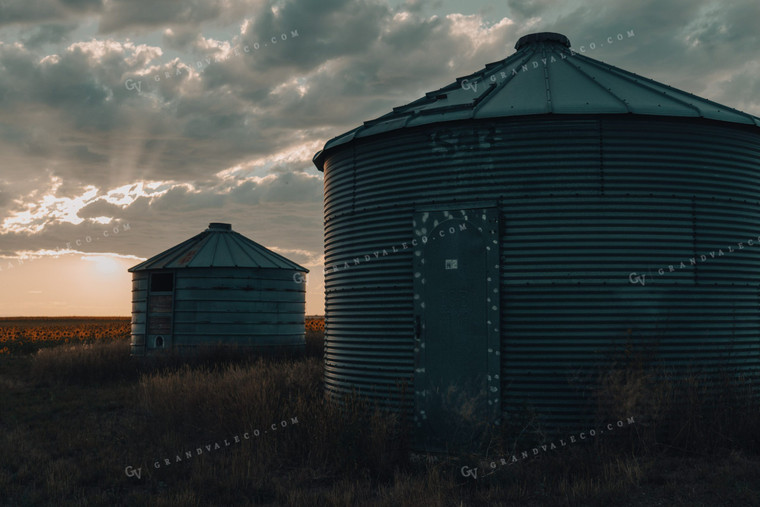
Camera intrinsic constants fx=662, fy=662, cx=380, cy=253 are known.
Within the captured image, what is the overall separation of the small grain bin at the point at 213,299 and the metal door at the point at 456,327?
10206 mm

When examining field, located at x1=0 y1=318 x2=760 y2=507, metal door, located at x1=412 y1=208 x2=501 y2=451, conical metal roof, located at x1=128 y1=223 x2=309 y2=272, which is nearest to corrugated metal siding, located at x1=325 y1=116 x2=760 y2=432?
metal door, located at x1=412 y1=208 x2=501 y2=451

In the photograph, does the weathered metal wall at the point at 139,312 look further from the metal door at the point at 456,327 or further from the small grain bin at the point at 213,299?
the metal door at the point at 456,327

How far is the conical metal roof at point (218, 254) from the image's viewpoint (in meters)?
18.2

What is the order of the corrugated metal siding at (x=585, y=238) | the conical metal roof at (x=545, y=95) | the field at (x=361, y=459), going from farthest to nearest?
1. the conical metal roof at (x=545, y=95)
2. the corrugated metal siding at (x=585, y=238)
3. the field at (x=361, y=459)

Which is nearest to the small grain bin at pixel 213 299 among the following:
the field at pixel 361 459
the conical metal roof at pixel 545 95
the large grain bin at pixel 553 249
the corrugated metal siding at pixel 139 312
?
the corrugated metal siding at pixel 139 312

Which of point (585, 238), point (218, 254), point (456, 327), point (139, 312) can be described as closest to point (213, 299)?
point (218, 254)

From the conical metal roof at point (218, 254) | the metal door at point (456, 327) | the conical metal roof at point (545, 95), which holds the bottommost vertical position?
the metal door at point (456, 327)

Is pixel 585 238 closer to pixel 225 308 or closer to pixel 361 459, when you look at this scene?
pixel 361 459

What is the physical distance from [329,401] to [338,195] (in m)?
3.12

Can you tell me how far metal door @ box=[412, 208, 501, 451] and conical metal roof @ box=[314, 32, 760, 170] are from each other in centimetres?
138

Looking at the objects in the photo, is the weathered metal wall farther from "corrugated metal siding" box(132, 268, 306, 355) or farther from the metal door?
the metal door

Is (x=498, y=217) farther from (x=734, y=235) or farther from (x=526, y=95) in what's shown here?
(x=734, y=235)

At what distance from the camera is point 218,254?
61.2 feet

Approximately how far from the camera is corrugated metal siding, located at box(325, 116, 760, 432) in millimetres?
8062
